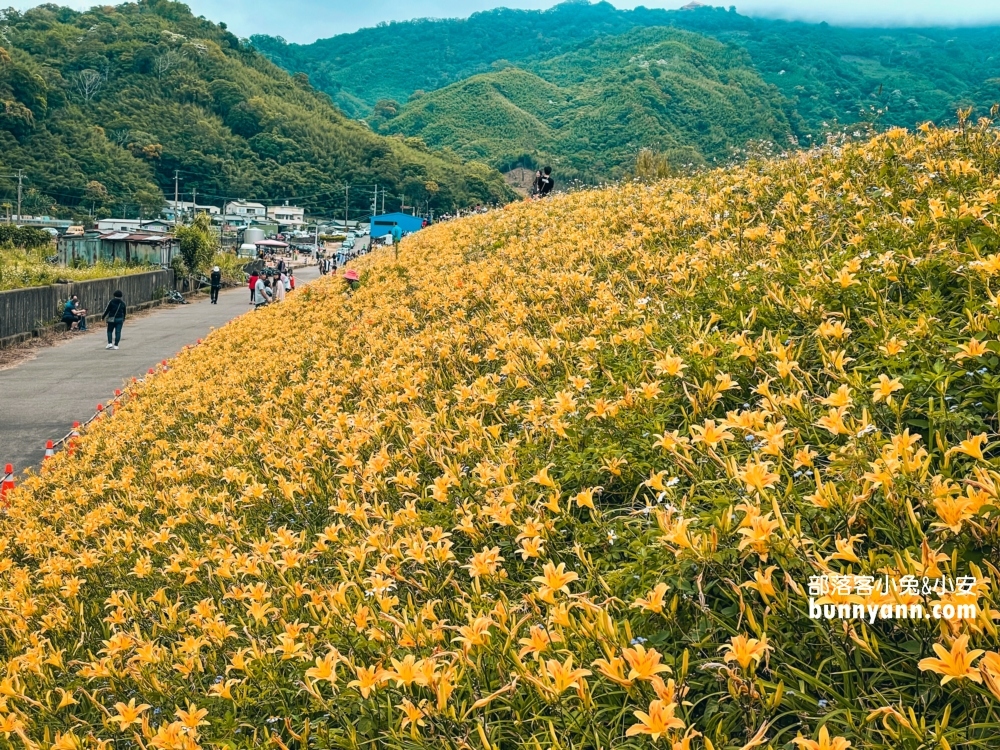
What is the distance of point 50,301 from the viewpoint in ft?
57.6

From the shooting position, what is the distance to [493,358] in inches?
158

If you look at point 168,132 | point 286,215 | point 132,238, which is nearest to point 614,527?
point 132,238

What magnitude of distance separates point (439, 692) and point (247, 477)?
259cm

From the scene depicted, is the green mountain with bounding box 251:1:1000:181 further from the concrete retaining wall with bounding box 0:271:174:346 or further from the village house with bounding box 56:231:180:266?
the concrete retaining wall with bounding box 0:271:174:346

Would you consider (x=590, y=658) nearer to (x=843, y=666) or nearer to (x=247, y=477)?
(x=843, y=666)

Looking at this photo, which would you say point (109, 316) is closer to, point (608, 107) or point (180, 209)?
point (180, 209)

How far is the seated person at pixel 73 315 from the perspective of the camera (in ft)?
57.8

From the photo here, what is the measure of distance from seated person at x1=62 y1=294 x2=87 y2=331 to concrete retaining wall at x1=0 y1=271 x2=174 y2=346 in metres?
0.30

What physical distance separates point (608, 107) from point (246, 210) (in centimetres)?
5126

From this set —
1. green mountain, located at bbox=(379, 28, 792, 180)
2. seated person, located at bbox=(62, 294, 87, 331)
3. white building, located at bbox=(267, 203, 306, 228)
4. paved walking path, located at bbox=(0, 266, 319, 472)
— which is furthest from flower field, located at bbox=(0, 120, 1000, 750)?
white building, located at bbox=(267, 203, 306, 228)

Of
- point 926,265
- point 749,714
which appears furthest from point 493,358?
point 749,714

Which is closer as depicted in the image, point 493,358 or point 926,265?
point 926,265

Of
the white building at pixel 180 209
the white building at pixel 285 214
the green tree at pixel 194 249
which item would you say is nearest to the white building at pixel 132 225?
the white building at pixel 180 209

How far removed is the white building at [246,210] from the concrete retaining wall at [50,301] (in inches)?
2816
